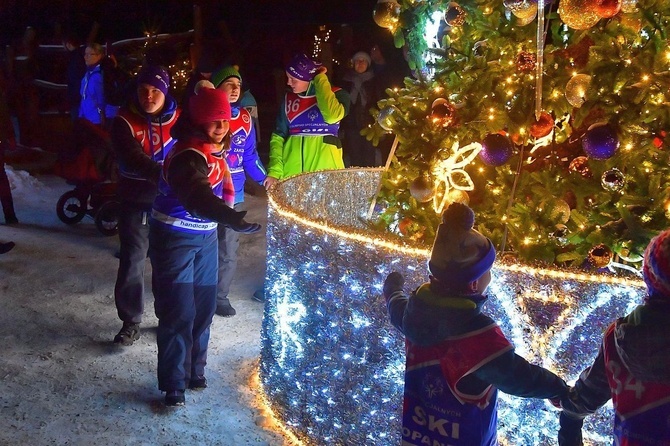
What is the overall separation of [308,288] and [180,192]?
0.82 meters

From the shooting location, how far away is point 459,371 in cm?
240

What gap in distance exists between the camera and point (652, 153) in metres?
3.40

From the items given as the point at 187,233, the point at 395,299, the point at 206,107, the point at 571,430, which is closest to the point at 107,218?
the point at 187,233

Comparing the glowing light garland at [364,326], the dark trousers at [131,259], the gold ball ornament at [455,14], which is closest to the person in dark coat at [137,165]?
the dark trousers at [131,259]

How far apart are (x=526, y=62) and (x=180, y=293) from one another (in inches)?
87.4

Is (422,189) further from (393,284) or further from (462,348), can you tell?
(462,348)

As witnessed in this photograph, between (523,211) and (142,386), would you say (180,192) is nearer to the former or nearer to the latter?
(142,386)

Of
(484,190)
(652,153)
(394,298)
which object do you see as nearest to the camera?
(394,298)

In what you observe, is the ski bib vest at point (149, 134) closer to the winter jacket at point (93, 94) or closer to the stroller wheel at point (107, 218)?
the stroller wheel at point (107, 218)

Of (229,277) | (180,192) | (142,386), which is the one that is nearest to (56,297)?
(229,277)

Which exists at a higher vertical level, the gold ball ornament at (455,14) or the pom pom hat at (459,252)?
the gold ball ornament at (455,14)

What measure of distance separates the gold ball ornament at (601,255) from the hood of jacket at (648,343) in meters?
1.21

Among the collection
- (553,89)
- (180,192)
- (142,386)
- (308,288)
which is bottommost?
(142,386)

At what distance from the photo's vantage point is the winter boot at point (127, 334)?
500cm
